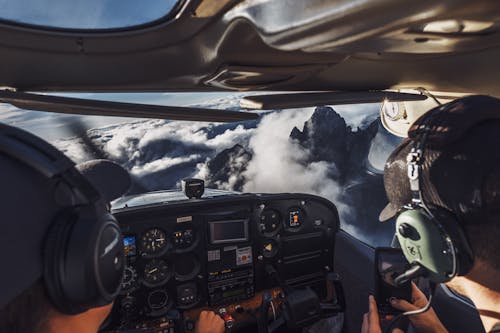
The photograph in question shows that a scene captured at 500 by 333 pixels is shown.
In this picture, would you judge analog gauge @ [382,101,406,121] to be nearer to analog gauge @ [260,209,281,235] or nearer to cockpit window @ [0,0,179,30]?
analog gauge @ [260,209,281,235]

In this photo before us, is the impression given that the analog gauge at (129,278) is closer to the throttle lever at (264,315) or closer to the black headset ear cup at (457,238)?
the throttle lever at (264,315)

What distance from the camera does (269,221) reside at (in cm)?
315

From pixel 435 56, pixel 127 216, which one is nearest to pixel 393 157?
pixel 435 56

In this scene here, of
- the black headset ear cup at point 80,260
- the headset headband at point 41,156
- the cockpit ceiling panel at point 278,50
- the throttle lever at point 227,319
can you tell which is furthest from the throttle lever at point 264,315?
the headset headband at point 41,156

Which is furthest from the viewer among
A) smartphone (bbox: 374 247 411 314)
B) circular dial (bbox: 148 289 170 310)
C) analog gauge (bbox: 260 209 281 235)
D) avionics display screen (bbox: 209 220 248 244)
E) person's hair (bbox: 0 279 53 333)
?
analog gauge (bbox: 260 209 281 235)

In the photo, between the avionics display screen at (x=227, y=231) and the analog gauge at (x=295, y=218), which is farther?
the analog gauge at (x=295, y=218)

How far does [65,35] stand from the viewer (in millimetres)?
1715

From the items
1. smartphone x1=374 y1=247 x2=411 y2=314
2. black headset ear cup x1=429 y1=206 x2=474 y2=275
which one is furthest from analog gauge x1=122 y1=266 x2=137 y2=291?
black headset ear cup x1=429 y1=206 x2=474 y2=275

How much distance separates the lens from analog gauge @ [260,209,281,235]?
312 cm

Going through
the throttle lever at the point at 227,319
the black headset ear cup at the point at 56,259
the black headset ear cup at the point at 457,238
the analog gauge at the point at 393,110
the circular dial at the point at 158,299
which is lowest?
the throttle lever at the point at 227,319

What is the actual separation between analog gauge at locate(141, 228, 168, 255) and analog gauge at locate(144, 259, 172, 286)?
8cm

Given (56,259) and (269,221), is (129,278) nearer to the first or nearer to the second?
(269,221)

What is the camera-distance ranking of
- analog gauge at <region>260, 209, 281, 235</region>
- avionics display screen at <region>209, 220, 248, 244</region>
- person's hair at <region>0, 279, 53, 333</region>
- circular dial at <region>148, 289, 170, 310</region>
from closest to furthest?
person's hair at <region>0, 279, 53, 333</region> < circular dial at <region>148, 289, 170, 310</region> < avionics display screen at <region>209, 220, 248, 244</region> < analog gauge at <region>260, 209, 281, 235</region>

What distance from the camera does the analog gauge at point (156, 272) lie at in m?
2.76
